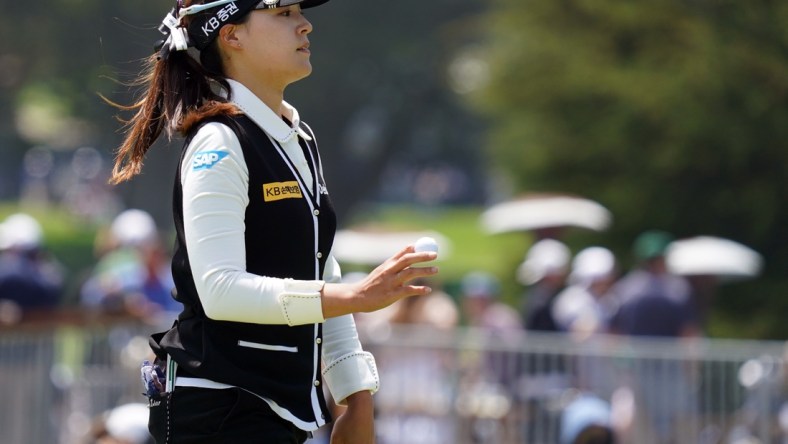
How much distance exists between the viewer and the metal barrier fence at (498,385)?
30.5ft

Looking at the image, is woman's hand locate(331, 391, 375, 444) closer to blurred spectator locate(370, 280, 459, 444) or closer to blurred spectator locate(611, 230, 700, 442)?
blurred spectator locate(611, 230, 700, 442)

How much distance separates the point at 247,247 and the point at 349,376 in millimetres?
549

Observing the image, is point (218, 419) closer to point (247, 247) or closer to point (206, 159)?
point (247, 247)

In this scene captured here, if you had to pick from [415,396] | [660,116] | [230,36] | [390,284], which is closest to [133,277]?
[415,396]

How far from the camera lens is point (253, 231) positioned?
3.68 m

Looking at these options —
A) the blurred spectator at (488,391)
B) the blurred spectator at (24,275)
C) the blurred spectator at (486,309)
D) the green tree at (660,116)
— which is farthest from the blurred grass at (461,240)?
the blurred spectator at (488,391)

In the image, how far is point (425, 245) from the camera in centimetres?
343

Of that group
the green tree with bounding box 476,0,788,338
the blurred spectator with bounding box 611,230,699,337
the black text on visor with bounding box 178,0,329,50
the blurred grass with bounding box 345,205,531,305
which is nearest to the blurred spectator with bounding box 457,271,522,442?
the blurred spectator with bounding box 611,230,699,337

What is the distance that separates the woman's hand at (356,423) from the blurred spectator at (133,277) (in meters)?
6.42

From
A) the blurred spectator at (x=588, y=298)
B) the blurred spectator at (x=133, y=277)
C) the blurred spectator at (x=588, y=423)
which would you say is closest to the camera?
the blurred spectator at (x=588, y=423)

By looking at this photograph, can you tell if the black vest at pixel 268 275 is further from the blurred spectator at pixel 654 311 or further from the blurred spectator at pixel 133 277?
the blurred spectator at pixel 654 311

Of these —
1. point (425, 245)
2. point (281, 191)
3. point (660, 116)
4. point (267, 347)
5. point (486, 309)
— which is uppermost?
point (660, 116)

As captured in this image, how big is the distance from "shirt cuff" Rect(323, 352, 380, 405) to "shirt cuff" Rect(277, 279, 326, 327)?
526 mm

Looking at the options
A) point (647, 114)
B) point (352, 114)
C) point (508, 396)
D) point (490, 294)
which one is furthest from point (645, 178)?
point (352, 114)
